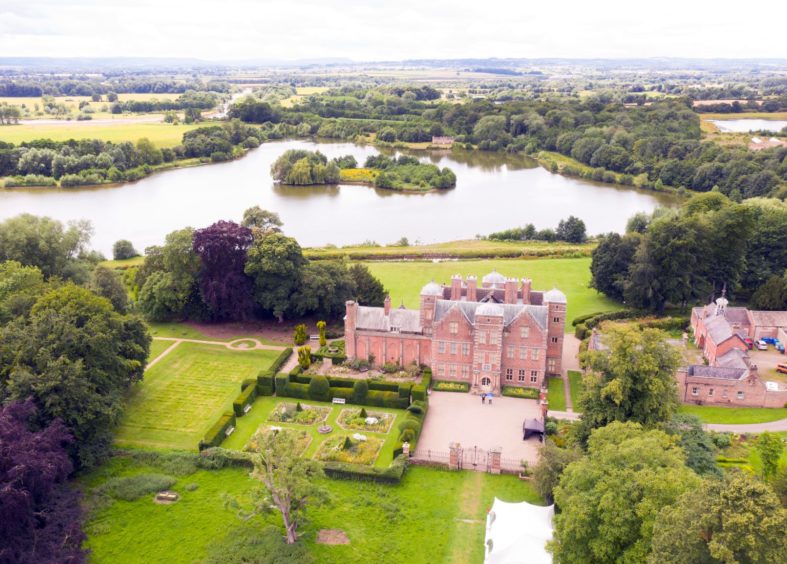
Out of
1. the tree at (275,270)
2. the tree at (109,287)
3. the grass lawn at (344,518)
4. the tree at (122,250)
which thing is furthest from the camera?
the tree at (122,250)

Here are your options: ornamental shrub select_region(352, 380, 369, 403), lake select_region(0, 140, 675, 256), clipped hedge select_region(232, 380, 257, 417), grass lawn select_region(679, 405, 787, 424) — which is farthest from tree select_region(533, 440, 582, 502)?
lake select_region(0, 140, 675, 256)

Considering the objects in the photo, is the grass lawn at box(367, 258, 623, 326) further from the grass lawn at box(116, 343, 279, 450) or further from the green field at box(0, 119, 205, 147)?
the green field at box(0, 119, 205, 147)

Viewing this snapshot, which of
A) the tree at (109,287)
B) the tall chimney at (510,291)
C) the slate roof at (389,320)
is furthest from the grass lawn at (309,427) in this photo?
the tree at (109,287)

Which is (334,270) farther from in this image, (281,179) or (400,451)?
(281,179)

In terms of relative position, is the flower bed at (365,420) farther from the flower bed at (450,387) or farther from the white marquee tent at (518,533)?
the white marquee tent at (518,533)

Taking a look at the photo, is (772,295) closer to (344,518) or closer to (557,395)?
(557,395)
